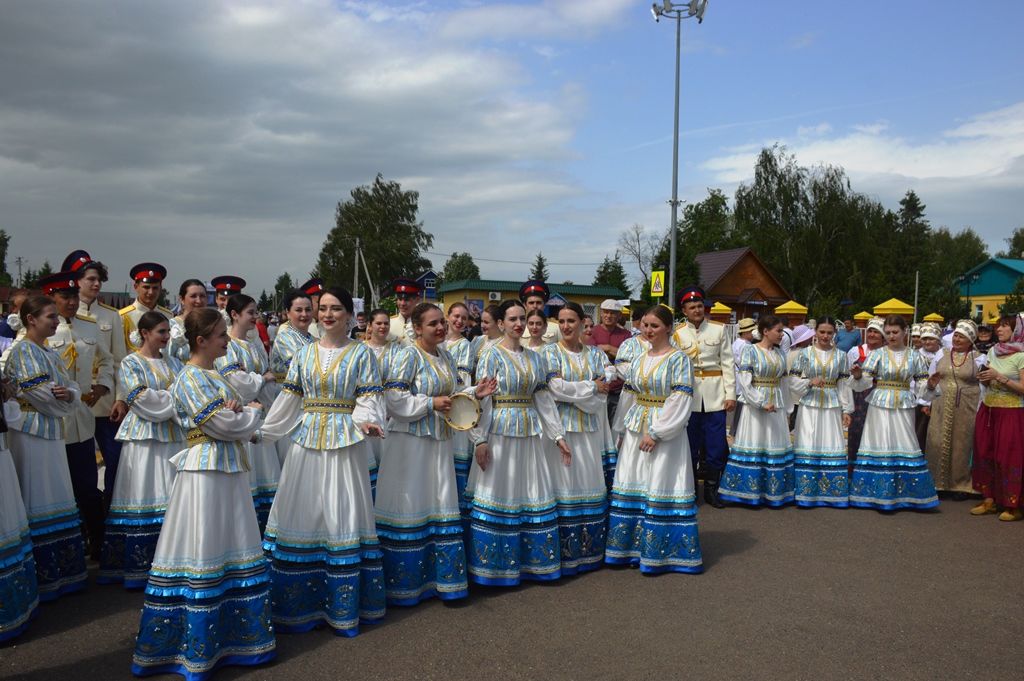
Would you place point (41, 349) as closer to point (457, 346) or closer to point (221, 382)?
point (221, 382)

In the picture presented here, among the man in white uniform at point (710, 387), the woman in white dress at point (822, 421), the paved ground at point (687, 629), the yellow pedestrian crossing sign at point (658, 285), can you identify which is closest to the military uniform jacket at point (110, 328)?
the paved ground at point (687, 629)

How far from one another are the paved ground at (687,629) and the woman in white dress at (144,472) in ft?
0.97

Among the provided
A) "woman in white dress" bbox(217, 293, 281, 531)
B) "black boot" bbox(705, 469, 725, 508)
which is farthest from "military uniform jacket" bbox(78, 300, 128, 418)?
"black boot" bbox(705, 469, 725, 508)

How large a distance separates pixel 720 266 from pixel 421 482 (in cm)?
4010

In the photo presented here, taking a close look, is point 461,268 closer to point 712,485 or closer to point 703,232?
point 703,232

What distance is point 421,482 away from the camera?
196 inches

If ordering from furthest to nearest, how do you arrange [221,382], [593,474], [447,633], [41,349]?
[593,474], [41,349], [447,633], [221,382]

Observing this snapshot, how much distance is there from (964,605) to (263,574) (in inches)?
183

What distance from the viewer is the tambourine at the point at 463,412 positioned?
4.97 m

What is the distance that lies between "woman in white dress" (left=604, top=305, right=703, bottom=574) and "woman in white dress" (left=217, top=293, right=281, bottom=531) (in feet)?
9.03

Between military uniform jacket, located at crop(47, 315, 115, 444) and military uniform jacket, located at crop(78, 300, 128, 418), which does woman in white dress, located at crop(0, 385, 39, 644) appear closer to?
military uniform jacket, located at crop(47, 315, 115, 444)

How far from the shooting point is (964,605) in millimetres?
5172

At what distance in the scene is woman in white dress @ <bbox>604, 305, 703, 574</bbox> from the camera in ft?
18.7

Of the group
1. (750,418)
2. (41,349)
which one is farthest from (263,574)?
(750,418)
